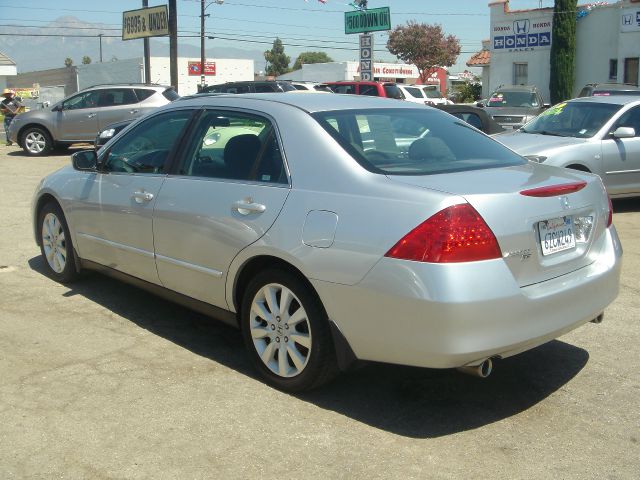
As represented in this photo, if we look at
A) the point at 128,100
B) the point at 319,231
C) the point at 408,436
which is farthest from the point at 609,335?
the point at 128,100

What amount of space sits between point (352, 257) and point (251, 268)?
0.85 m

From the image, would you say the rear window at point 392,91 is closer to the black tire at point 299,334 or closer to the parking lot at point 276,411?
the parking lot at point 276,411

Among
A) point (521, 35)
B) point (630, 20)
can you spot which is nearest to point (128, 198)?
point (630, 20)

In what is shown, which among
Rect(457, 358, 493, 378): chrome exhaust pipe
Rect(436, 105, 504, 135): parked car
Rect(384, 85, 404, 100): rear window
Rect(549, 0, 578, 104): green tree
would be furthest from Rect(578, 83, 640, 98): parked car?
Rect(549, 0, 578, 104): green tree

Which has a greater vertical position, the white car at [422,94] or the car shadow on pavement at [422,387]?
the white car at [422,94]

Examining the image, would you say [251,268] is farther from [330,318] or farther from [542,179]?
[542,179]

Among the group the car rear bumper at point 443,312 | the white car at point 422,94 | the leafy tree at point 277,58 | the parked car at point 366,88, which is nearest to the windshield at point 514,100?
the white car at point 422,94

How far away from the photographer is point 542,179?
4.00 m

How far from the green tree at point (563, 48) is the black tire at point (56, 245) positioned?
3048 centimetres

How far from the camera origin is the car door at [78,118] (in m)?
18.2

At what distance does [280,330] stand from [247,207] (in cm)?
71

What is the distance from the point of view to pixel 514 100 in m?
22.0

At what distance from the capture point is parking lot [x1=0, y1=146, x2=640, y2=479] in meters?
3.42

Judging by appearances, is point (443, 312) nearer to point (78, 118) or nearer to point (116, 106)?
point (116, 106)
